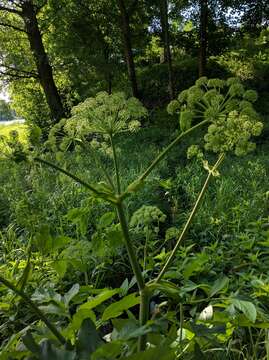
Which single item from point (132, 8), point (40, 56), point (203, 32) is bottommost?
point (40, 56)

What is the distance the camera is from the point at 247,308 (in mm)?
1017

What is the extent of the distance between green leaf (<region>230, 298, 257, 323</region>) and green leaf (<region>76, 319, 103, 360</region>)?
1.22ft

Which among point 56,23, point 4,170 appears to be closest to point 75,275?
point 4,170

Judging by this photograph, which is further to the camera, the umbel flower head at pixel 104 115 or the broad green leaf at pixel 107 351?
the umbel flower head at pixel 104 115

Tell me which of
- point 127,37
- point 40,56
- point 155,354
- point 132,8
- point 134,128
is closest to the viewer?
point 155,354

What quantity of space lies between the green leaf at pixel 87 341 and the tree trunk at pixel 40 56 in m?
10.4

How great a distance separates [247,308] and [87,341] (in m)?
0.41

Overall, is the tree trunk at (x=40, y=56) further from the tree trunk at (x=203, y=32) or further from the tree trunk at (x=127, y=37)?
the tree trunk at (x=203, y=32)

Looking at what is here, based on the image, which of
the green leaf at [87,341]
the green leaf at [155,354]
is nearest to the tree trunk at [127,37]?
the green leaf at [87,341]

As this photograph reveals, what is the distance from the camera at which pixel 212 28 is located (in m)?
13.6

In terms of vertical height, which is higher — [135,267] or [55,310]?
[135,267]

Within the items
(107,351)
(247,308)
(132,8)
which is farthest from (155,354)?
(132,8)

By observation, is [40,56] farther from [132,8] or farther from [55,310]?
[55,310]

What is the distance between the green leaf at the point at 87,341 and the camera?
907 millimetres
